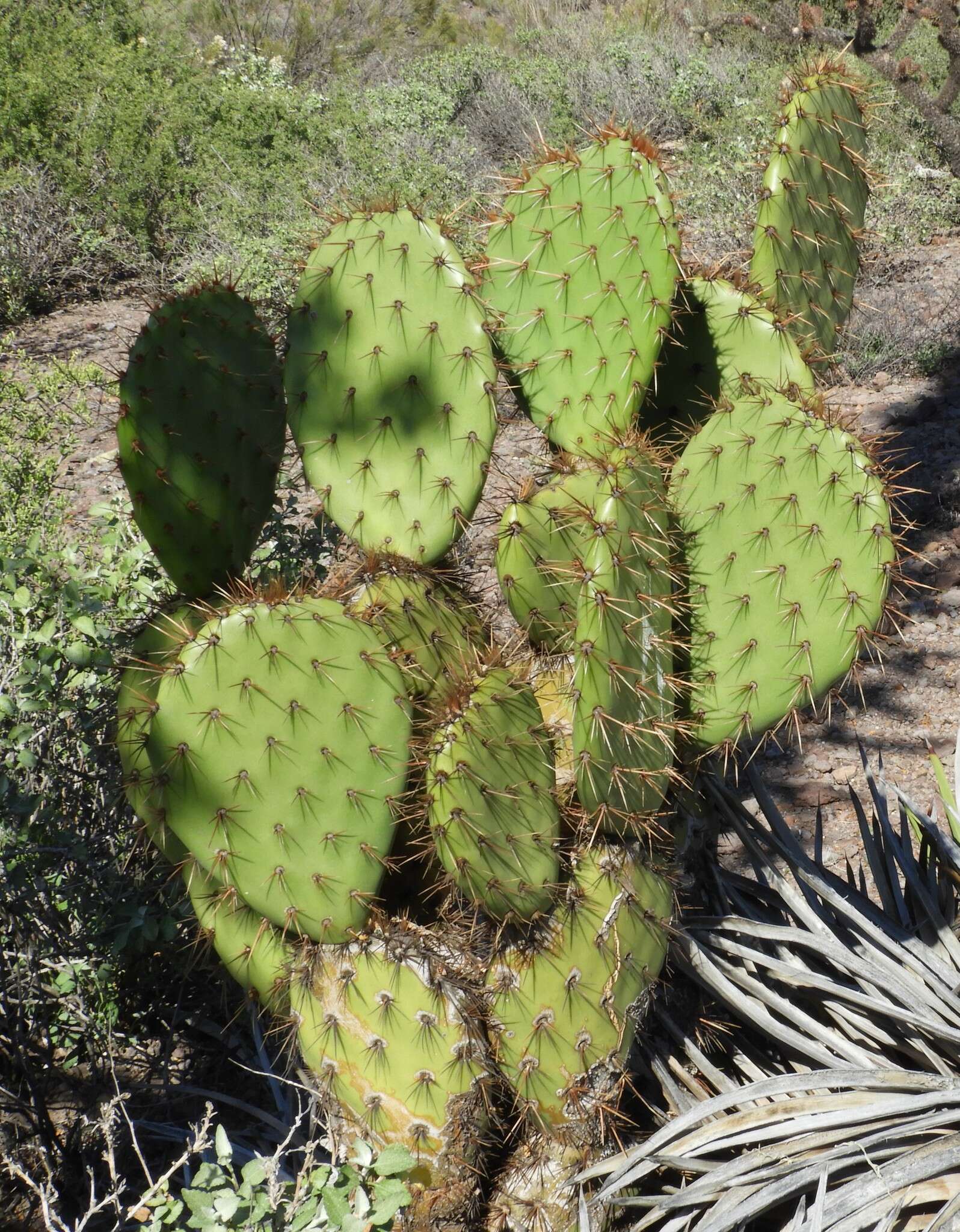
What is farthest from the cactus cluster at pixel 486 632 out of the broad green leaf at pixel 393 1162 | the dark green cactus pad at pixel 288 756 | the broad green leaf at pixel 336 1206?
the broad green leaf at pixel 336 1206

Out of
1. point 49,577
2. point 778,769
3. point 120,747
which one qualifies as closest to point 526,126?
point 778,769

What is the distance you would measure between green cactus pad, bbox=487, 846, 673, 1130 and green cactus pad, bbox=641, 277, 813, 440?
910 millimetres

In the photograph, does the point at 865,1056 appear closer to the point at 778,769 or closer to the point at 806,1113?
the point at 806,1113

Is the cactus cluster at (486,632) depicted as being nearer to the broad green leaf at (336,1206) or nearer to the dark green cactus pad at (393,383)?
the dark green cactus pad at (393,383)

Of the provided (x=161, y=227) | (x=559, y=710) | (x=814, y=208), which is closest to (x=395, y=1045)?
(x=559, y=710)

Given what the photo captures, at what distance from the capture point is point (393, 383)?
1962 millimetres

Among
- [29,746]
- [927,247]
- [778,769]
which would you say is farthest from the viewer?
[927,247]

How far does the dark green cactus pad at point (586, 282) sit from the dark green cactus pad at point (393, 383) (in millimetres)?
159

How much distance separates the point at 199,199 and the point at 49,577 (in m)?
5.76

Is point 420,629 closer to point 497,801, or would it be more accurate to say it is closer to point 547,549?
point 547,549

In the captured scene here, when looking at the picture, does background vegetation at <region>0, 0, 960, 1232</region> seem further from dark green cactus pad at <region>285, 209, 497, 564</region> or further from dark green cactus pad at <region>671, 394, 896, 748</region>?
dark green cactus pad at <region>671, 394, 896, 748</region>

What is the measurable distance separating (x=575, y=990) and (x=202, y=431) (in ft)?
3.99

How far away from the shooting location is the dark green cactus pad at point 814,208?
2094 mm

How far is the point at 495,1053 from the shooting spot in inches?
70.7
